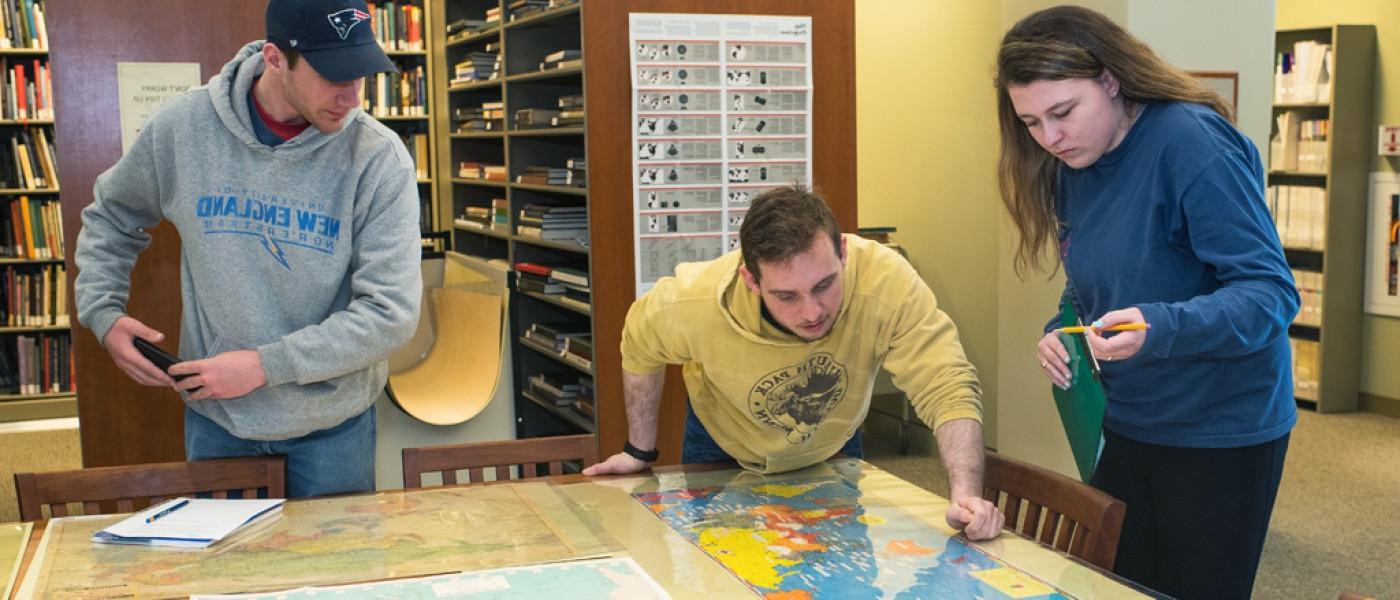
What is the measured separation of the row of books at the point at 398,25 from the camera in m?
7.15

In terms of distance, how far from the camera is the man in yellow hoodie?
6.92 feet

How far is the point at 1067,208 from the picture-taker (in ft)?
7.26

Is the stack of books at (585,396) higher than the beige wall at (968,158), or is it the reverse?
the beige wall at (968,158)

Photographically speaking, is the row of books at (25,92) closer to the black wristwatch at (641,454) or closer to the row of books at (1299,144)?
the black wristwatch at (641,454)

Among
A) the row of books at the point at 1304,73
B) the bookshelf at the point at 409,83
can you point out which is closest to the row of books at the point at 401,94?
the bookshelf at the point at 409,83

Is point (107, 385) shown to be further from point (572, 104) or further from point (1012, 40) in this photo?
point (1012, 40)

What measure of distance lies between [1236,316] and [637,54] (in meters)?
2.40

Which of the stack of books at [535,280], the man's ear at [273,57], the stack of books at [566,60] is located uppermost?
the stack of books at [566,60]

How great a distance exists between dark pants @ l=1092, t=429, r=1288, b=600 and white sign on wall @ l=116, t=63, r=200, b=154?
2.75 metres

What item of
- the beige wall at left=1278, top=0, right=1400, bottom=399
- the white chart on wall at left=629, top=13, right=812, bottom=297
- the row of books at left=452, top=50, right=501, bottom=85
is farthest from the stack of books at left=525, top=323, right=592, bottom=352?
the beige wall at left=1278, top=0, right=1400, bottom=399

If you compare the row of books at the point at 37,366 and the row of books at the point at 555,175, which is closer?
the row of books at the point at 555,175

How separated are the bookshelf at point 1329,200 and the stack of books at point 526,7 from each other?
3973 millimetres

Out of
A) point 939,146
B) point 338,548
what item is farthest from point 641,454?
point 939,146

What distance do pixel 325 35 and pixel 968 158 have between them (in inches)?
145
